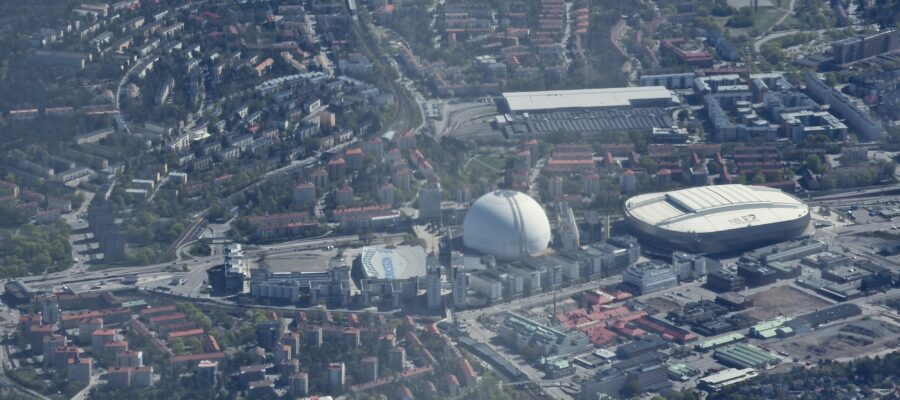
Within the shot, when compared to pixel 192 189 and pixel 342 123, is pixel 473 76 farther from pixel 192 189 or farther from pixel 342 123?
pixel 192 189

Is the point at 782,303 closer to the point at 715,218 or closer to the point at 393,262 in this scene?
the point at 715,218

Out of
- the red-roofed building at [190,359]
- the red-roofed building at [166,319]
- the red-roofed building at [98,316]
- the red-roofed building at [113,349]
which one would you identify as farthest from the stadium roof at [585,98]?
the red-roofed building at [113,349]

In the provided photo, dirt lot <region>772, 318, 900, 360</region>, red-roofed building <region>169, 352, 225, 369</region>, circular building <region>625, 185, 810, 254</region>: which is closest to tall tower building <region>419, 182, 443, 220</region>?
circular building <region>625, 185, 810, 254</region>

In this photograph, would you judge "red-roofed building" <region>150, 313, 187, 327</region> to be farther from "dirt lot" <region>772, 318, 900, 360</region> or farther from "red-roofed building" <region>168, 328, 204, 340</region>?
"dirt lot" <region>772, 318, 900, 360</region>

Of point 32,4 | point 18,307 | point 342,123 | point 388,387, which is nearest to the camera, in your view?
point 388,387

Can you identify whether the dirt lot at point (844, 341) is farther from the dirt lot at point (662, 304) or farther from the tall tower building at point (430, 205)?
the tall tower building at point (430, 205)

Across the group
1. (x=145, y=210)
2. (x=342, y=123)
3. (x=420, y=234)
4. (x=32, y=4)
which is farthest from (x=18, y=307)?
(x=32, y=4)

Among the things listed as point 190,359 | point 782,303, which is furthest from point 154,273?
point 782,303
